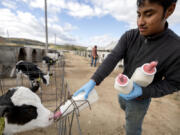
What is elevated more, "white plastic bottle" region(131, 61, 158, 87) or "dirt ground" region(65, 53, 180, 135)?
"white plastic bottle" region(131, 61, 158, 87)

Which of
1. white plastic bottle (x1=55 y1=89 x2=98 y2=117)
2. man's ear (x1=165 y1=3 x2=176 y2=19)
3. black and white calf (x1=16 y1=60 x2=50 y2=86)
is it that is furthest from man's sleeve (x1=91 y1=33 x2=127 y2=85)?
→ black and white calf (x1=16 y1=60 x2=50 y2=86)

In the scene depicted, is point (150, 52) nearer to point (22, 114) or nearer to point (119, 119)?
point (22, 114)

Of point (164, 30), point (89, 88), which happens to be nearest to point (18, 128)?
point (89, 88)

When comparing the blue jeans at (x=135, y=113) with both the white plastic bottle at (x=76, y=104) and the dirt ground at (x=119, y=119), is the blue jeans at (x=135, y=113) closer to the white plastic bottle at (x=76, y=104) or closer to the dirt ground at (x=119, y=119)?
the white plastic bottle at (x=76, y=104)

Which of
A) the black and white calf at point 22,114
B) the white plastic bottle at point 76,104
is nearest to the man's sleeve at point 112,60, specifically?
the white plastic bottle at point 76,104

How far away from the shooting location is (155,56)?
748 millimetres

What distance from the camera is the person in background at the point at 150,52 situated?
2.09 feet

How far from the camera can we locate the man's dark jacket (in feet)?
2.25

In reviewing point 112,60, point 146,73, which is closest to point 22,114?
point 112,60

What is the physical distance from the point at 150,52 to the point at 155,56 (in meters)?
0.05

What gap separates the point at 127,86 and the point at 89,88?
263mm

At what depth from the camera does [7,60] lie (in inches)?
138

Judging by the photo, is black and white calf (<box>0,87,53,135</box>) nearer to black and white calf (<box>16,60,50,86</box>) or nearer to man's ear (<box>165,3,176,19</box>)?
man's ear (<box>165,3,176,19</box>)

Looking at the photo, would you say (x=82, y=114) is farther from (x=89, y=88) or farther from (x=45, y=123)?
(x=89, y=88)
